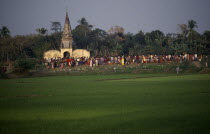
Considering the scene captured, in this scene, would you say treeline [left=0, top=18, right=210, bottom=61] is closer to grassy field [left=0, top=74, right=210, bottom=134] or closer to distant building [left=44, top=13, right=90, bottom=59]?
distant building [left=44, top=13, right=90, bottom=59]

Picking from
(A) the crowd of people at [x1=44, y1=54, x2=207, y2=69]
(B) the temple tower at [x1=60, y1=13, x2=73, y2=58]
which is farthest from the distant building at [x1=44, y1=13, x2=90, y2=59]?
(A) the crowd of people at [x1=44, y1=54, x2=207, y2=69]

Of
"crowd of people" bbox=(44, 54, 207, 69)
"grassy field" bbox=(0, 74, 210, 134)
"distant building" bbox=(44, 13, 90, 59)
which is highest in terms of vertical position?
"distant building" bbox=(44, 13, 90, 59)

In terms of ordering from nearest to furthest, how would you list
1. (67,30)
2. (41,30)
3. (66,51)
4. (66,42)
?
(66,51) < (66,42) < (67,30) < (41,30)

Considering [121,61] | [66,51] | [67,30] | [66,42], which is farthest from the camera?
[67,30]

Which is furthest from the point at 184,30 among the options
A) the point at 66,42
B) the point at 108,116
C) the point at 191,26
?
the point at 108,116

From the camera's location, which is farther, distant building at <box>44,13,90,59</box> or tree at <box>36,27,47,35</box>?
tree at <box>36,27,47,35</box>

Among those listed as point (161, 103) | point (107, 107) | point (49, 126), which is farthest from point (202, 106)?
point (49, 126)

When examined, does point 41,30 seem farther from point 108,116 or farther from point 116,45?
point 108,116

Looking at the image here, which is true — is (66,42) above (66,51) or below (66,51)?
above

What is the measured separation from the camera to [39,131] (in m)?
9.89

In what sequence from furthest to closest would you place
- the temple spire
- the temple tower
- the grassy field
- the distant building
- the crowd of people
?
the temple spire, the temple tower, the distant building, the crowd of people, the grassy field

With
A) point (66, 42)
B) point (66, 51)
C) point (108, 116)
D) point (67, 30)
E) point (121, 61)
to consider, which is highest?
point (67, 30)

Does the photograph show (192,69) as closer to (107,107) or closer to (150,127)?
(107,107)

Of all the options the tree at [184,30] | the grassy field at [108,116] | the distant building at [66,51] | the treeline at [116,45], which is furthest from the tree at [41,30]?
the grassy field at [108,116]
